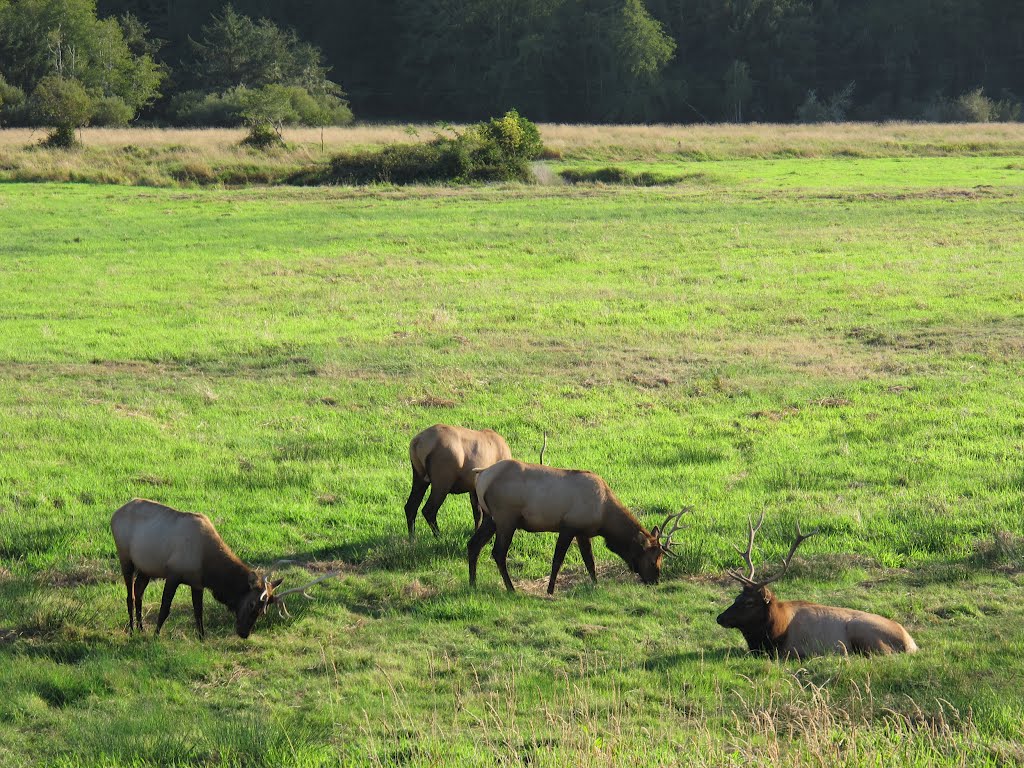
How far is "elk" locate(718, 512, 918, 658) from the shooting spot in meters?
8.19

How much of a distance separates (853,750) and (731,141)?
58578 millimetres

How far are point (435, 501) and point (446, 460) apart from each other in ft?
1.44

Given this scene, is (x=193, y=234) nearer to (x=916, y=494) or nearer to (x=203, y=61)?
(x=916, y=494)

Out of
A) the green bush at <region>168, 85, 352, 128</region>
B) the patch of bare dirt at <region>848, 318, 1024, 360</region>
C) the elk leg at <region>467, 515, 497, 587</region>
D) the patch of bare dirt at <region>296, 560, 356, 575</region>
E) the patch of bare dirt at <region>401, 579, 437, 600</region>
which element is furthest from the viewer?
the green bush at <region>168, 85, 352, 128</region>

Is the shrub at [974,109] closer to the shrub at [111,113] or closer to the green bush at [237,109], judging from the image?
the green bush at [237,109]

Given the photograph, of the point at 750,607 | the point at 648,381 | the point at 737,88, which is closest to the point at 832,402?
the point at 648,381

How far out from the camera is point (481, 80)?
97250 mm

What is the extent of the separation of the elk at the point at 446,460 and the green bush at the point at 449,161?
35.5 metres

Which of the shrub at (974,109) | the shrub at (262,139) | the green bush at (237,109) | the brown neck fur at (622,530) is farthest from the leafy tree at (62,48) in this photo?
the brown neck fur at (622,530)

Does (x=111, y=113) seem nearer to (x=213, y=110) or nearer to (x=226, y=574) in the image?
(x=213, y=110)

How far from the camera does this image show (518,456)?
43.5ft

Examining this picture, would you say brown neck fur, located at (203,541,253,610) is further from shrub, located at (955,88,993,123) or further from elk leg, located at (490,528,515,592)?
shrub, located at (955,88,993,123)

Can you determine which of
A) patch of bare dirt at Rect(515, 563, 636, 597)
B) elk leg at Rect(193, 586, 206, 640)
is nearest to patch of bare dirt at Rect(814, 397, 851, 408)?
patch of bare dirt at Rect(515, 563, 636, 597)

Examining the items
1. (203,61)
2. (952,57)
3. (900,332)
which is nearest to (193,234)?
(900,332)
